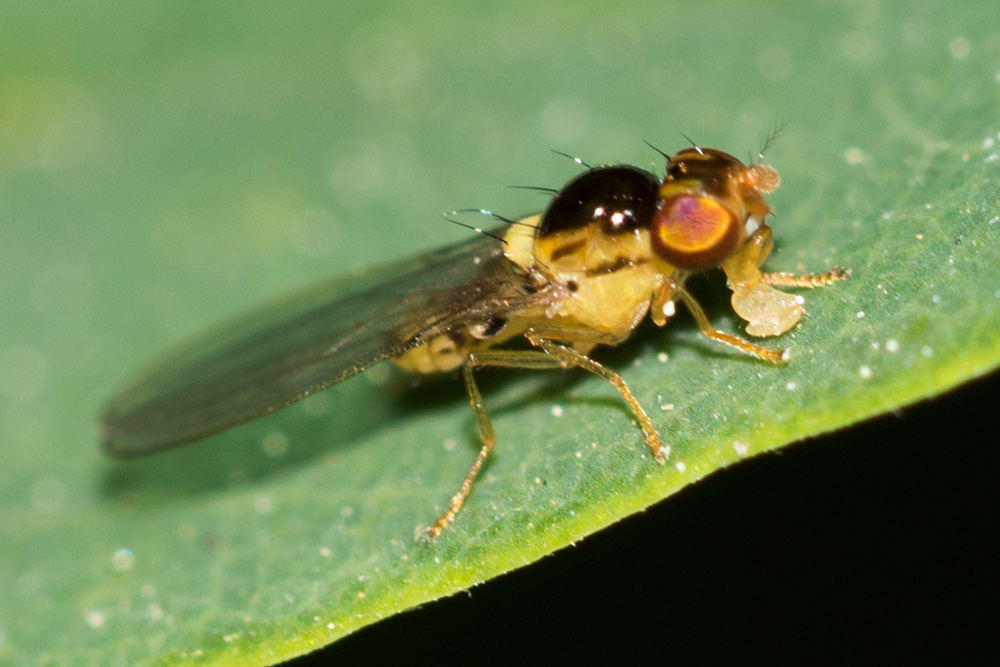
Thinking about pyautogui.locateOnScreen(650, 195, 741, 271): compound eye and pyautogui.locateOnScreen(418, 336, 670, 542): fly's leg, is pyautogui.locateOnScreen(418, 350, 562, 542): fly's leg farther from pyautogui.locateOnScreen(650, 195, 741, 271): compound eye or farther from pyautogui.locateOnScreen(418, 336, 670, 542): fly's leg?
pyautogui.locateOnScreen(650, 195, 741, 271): compound eye

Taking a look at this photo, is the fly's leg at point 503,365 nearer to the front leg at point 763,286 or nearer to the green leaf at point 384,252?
the green leaf at point 384,252

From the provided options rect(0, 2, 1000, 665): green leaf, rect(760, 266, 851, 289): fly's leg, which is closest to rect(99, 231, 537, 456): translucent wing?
rect(0, 2, 1000, 665): green leaf

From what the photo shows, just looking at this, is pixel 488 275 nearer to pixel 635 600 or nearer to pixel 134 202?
pixel 635 600

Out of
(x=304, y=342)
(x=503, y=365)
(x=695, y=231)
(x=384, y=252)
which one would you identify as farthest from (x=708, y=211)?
(x=384, y=252)

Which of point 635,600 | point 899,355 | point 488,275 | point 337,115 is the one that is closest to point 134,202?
point 337,115

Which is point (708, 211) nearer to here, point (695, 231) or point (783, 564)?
point (695, 231)
